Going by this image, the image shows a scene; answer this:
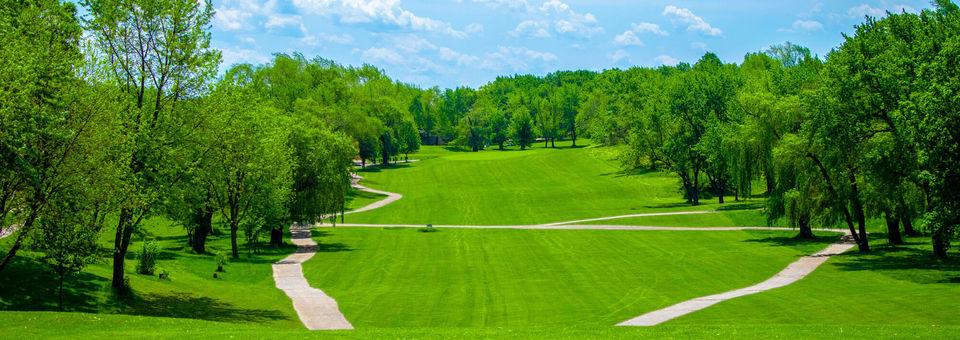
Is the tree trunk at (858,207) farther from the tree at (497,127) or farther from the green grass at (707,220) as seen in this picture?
the tree at (497,127)

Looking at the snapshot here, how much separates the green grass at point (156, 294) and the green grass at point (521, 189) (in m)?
36.6

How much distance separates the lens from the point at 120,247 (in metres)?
31.9

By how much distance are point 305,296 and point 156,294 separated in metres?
6.46

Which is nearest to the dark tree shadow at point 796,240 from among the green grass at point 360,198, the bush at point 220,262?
the bush at point 220,262

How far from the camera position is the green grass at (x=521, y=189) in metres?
80.5

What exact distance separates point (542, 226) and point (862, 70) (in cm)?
3447

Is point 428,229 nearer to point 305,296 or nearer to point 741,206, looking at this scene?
point 741,206

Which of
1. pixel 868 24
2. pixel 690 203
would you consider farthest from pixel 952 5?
pixel 690 203

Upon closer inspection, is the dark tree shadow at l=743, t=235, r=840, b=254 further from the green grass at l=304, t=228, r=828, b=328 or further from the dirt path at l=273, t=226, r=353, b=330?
the dirt path at l=273, t=226, r=353, b=330

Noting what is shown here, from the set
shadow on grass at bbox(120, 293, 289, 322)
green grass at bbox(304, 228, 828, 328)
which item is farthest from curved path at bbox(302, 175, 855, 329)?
shadow on grass at bbox(120, 293, 289, 322)

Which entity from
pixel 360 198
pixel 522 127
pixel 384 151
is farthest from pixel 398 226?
pixel 522 127

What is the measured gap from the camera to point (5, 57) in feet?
79.6

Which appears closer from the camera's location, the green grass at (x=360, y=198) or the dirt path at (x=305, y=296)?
the dirt path at (x=305, y=296)

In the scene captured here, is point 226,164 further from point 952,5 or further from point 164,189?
point 952,5
